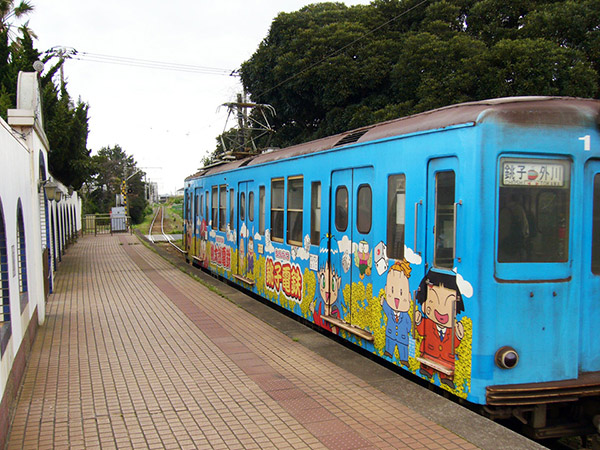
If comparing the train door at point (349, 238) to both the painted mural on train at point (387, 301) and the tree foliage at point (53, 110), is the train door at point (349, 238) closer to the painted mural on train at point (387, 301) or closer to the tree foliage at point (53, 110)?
the painted mural on train at point (387, 301)

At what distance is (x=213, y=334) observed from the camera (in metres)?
8.53

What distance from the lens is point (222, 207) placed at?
14047 millimetres

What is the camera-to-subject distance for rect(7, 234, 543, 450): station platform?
4.64m

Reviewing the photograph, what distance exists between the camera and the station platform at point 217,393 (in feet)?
15.2

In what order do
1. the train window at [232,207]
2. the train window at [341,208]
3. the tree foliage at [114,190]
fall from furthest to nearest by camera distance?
1. the tree foliage at [114,190]
2. the train window at [232,207]
3. the train window at [341,208]

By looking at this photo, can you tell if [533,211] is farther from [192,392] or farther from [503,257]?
[192,392]

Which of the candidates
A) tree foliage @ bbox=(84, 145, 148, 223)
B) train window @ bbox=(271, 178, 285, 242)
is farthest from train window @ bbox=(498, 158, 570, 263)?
tree foliage @ bbox=(84, 145, 148, 223)

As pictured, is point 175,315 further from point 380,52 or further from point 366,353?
point 380,52

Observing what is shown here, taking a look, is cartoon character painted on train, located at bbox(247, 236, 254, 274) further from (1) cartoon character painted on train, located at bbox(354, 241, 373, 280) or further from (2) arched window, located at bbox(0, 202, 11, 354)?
(2) arched window, located at bbox(0, 202, 11, 354)

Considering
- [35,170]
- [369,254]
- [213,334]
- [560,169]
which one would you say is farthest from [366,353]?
[35,170]

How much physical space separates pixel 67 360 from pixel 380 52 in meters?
19.6

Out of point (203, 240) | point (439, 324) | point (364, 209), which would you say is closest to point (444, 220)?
point (439, 324)

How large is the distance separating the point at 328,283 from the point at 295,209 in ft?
5.69

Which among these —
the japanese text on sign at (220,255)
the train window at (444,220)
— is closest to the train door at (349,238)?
the train window at (444,220)
